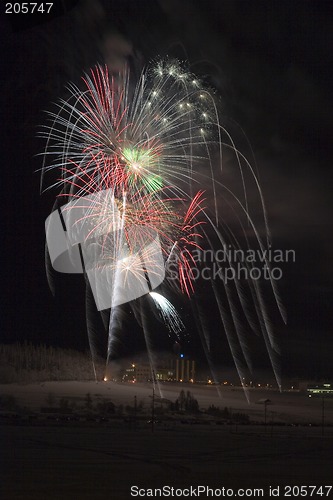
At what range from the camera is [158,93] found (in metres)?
17.0

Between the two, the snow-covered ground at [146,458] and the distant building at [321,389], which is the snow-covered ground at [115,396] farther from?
the distant building at [321,389]

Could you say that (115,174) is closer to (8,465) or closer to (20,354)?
(8,465)

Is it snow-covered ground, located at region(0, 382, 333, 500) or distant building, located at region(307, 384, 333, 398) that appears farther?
distant building, located at region(307, 384, 333, 398)

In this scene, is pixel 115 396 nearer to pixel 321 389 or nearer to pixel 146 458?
pixel 146 458

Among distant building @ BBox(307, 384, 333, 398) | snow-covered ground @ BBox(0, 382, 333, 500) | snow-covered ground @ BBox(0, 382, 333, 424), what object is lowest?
snow-covered ground @ BBox(0, 382, 333, 500)

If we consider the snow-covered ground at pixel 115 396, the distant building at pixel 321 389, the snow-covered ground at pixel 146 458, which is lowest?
the snow-covered ground at pixel 146 458

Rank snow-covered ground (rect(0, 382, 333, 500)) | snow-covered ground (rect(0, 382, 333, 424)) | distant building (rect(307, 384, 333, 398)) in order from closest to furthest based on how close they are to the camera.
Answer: snow-covered ground (rect(0, 382, 333, 500))
snow-covered ground (rect(0, 382, 333, 424))
distant building (rect(307, 384, 333, 398))

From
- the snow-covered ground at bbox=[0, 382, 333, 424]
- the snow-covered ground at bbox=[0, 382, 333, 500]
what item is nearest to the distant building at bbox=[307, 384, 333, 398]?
the snow-covered ground at bbox=[0, 382, 333, 424]

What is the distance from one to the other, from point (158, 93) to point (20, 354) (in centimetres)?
4372

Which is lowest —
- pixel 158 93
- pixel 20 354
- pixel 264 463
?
pixel 264 463

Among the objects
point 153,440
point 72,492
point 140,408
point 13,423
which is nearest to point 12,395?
point 140,408

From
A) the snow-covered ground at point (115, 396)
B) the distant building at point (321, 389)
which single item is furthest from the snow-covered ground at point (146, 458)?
the distant building at point (321, 389)

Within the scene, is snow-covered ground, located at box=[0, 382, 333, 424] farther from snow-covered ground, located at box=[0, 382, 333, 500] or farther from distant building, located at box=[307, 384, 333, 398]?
distant building, located at box=[307, 384, 333, 398]

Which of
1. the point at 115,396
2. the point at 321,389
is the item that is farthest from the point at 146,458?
the point at 321,389
